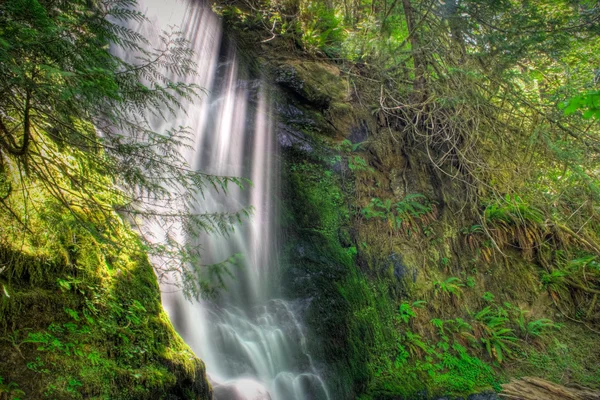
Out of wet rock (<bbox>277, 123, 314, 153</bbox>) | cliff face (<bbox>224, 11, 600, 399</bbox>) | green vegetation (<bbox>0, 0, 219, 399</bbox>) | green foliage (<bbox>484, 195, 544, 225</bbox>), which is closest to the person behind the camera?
green vegetation (<bbox>0, 0, 219, 399</bbox>)

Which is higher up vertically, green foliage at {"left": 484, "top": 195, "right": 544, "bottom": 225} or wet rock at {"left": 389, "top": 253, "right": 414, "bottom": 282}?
green foliage at {"left": 484, "top": 195, "right": 544, "bottom": 225}

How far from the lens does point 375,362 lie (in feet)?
18.6

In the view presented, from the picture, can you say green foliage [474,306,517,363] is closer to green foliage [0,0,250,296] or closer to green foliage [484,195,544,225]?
green foliage [484,195,544,225]

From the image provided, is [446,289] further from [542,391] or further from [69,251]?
[69,251]

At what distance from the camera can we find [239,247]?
6664 mm

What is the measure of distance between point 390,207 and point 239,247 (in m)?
3.25

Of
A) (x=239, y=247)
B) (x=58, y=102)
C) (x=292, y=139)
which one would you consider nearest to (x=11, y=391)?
(x=58, y=102)

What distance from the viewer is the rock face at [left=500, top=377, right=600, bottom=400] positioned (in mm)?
5418

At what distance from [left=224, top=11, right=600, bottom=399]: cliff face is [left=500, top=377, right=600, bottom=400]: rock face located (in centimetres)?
22

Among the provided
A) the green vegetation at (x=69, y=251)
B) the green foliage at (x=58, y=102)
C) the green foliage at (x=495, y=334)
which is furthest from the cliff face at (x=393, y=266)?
the green foliage at (x=58, y=102)

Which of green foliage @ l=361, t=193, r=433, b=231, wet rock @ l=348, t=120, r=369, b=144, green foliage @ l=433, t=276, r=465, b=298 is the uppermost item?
wet rock @ l=348, t=120, r=369, b=144

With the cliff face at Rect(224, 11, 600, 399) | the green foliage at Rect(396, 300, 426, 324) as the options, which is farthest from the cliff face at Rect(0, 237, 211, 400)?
the green foliage at Rect(396, 300, 426, 324)

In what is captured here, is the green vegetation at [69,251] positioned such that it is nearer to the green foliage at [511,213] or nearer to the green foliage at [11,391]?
the green foliage at [11,391]

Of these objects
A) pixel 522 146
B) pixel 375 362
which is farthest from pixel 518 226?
pixel 375 362
